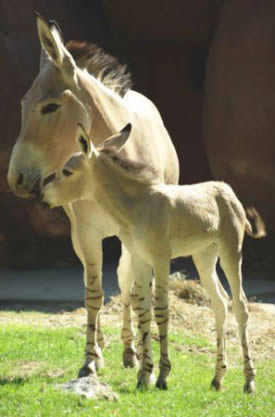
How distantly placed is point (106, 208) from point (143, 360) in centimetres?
102

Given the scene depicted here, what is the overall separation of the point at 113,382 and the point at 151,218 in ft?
4.42

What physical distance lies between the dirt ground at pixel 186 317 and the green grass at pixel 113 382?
1.44 feet

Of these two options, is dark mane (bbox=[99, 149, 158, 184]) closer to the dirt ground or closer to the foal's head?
the foal's head

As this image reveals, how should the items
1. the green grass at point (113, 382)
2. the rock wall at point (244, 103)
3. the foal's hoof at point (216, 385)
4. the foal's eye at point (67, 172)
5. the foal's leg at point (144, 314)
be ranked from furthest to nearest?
the rock wall at point (244, 103) < the foal's hoof at point (216, 385) < the foal's leg at point (144, 314) < the foal's eye at point (67, 172) < the green grass at point (113, 382)

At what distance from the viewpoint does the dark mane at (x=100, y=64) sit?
7203 millimetres

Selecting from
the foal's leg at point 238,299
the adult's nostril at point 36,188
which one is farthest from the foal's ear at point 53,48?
the foal's leg at point 238,299

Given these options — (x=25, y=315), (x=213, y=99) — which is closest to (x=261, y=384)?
(x=25, y=315)

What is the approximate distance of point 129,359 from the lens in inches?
294

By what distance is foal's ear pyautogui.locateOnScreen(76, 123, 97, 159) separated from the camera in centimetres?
583

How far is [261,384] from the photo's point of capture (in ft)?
22.1

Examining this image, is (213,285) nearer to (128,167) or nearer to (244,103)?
(128,167)

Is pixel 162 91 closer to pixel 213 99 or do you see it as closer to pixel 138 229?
pixel 213 99

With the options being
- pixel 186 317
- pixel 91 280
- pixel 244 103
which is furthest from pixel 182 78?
pixel 91 280

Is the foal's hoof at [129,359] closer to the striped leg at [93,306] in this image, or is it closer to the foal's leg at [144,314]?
the striped leg at [93,306]
